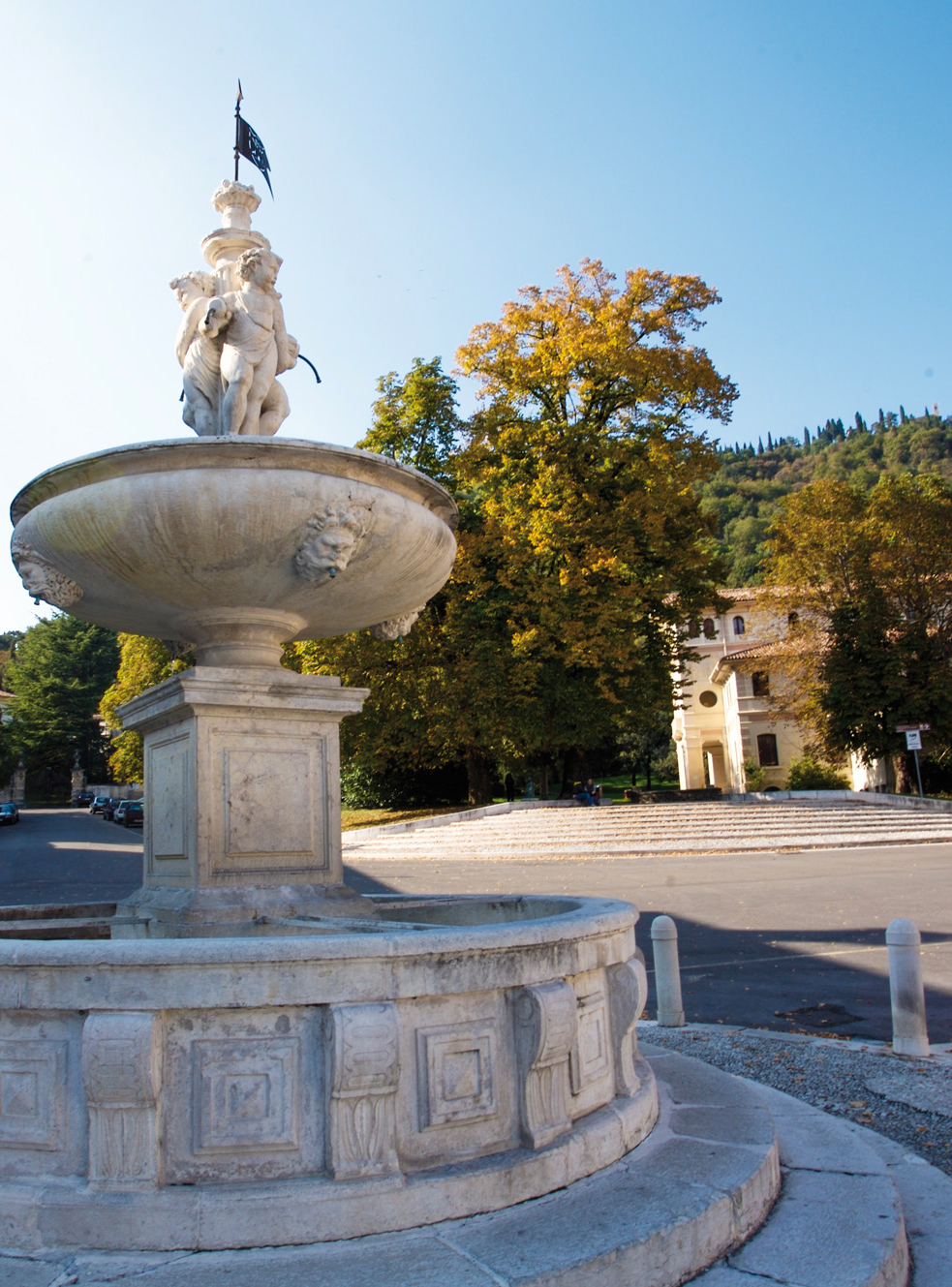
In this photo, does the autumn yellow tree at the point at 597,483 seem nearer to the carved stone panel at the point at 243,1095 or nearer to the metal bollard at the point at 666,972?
the metal bollard at the point at 666,972

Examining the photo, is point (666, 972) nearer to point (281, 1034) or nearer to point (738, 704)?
point (281, 1034)

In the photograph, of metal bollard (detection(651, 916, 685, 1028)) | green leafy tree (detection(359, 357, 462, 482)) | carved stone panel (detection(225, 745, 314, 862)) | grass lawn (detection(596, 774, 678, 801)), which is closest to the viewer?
carved stone panel (detection(225, 745, 314, 862))

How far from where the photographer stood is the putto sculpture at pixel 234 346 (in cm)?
543

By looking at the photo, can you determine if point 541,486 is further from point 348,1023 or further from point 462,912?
point 348,1023

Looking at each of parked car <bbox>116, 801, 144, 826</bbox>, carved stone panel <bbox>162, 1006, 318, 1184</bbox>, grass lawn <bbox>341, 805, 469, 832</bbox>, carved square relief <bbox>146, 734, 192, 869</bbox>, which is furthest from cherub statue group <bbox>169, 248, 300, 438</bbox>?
parked car <bbox>116, 801, 144, 826</bbox>

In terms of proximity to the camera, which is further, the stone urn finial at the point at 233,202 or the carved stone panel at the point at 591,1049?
the stone urn finial at the point at 233,202

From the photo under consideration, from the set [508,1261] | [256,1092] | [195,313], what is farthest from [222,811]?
[195,313]

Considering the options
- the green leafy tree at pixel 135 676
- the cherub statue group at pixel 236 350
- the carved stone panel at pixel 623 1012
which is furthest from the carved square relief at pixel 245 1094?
the green leafy tree at pixel 135 676

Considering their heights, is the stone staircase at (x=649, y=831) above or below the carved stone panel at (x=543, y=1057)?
below

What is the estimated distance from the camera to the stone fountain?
2793 mm

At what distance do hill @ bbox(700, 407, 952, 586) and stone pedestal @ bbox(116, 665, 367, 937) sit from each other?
71124 millimetres

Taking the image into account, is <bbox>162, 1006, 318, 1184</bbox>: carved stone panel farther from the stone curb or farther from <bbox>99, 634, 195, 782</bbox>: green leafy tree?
<bbox>99, 634, 195, 782</bbox>: green leafy tree

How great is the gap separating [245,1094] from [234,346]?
159 inches

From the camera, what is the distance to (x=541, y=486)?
27000 millimetres
